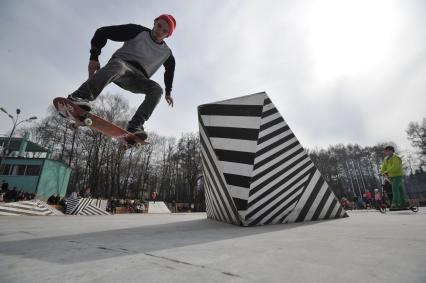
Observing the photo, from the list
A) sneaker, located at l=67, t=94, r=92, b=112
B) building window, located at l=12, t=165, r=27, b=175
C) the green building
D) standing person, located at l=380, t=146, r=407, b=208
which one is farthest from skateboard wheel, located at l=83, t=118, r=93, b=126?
building window, located at l=12, t=165, r=27, b=175

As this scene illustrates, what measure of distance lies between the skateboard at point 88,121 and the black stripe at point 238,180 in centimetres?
189

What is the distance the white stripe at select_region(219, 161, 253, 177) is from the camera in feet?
10.6

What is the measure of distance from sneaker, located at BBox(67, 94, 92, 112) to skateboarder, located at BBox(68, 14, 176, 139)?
0.67ft

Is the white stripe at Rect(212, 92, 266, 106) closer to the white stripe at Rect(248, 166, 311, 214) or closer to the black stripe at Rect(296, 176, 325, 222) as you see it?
the white stripe at Rect(248, 166, 311, 214)

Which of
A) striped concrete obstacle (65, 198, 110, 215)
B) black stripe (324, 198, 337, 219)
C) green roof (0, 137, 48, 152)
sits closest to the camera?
black stripe (324, 198, 337, 219)

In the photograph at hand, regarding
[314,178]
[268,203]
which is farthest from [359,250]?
[314,178]

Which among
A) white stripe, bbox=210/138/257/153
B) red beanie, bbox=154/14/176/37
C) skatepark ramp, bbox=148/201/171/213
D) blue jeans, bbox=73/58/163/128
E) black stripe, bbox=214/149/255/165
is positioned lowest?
skatepark ramp, bbox=148/201/171/213

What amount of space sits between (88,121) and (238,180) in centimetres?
257

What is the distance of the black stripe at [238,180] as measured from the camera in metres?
3.18

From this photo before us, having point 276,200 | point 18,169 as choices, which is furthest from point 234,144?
point 18,169

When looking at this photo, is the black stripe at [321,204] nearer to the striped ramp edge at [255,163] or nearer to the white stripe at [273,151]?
the striped ramp edge at [255,163]

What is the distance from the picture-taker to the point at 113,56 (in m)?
3.71

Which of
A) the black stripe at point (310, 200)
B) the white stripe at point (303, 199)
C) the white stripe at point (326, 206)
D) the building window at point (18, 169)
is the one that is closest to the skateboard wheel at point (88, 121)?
the white stripe at point (303, 199)

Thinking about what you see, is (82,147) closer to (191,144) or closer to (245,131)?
(191,144)
